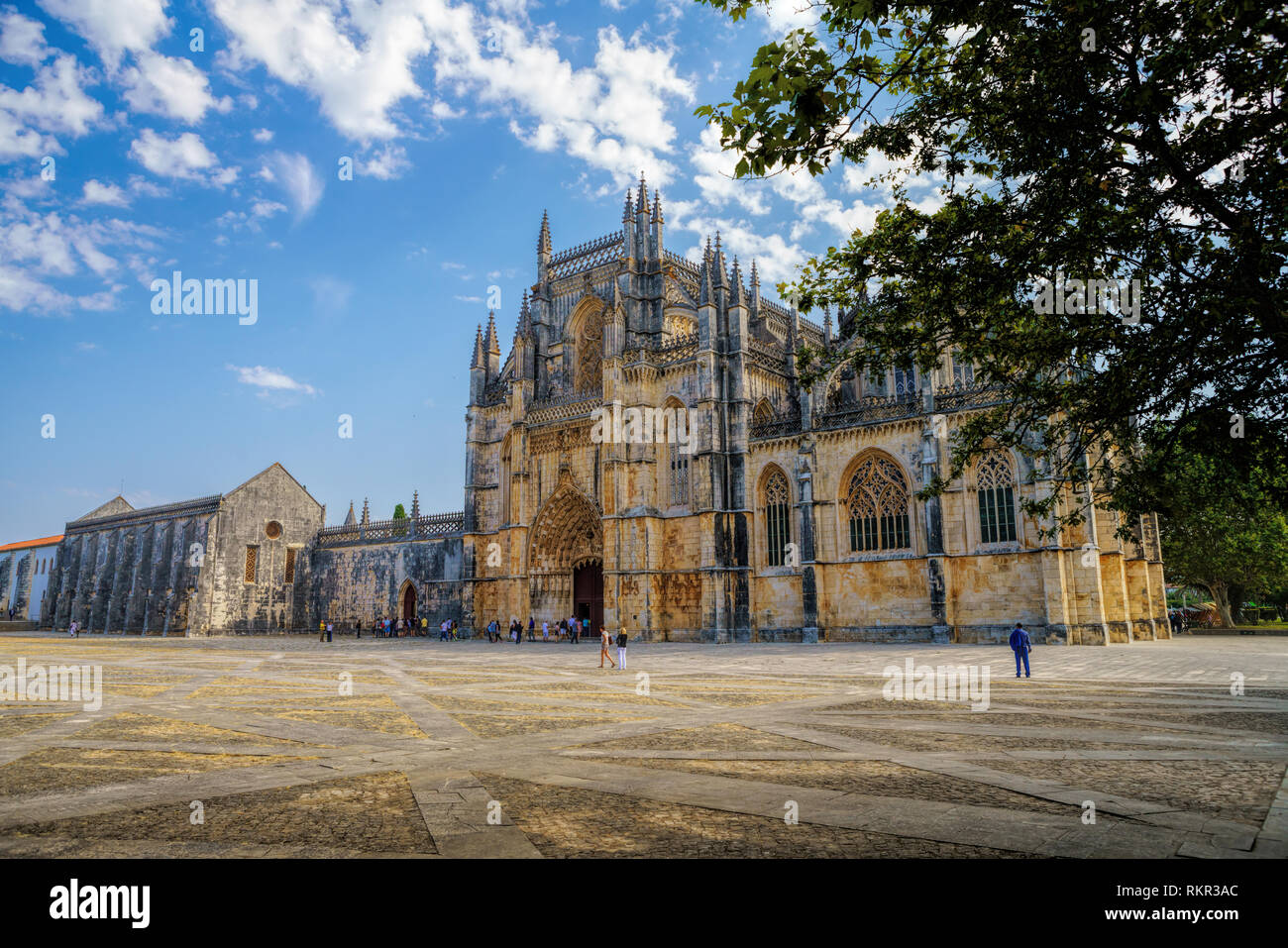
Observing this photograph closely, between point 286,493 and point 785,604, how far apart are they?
3580cm

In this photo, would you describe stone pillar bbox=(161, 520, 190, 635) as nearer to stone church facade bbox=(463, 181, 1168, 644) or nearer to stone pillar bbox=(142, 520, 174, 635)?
stone pillar bbox=(142, 520, 174, 635)

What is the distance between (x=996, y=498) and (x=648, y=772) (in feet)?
82.5

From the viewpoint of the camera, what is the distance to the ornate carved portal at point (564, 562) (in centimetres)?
3788

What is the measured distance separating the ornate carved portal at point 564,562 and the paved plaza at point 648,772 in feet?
79.6

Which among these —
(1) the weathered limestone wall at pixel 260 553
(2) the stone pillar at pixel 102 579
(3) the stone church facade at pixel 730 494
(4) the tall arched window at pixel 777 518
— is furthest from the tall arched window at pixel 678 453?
(2) the stone pillar at pixel 102 579

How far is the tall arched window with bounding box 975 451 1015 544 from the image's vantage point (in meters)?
27.3

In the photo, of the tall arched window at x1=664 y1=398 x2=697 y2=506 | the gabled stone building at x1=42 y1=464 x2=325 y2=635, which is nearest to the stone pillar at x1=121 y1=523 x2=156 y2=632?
the gabled stone building at x1=42 y1=464 x2=325 y2=635

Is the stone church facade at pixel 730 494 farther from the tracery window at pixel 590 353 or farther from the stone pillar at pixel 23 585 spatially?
the stone pillar at pixel 23 585

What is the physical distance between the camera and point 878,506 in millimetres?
30344

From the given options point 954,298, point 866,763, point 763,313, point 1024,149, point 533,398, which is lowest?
point 866,763

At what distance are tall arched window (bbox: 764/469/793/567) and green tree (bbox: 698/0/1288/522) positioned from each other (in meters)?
25.4
